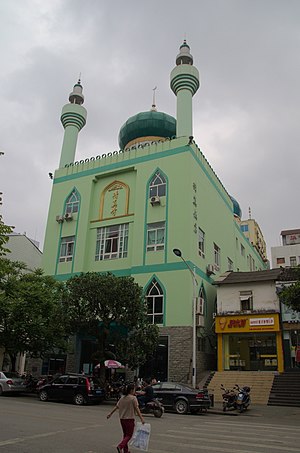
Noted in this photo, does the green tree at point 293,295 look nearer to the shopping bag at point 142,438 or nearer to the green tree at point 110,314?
the green tree at point 110,314

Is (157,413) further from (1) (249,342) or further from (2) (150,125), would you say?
(2) (150,125)

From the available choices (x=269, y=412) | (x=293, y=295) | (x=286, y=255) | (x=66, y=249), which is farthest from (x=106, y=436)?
(x=286, y=255)

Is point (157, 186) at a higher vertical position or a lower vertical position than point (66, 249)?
higher

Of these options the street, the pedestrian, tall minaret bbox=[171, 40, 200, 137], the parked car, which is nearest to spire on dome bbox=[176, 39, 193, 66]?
tall minaret bbox=[171, 40, 200, 137]

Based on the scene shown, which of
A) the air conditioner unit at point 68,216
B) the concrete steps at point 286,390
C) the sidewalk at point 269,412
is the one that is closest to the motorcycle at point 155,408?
the sidewalk at point 269,412

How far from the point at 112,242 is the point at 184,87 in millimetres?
12975

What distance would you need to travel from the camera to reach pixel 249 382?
22906 millimetres

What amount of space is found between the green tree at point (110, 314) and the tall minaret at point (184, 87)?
13.8 m

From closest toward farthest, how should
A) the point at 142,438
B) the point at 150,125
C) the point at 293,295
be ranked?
the point at 142,438, the point at 293,295, the point at 150,125

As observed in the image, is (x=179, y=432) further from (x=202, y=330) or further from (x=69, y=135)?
(x=69, y=135)

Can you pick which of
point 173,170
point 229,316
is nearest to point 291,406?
point 229,316

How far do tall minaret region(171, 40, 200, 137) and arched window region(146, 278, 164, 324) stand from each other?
11.2m

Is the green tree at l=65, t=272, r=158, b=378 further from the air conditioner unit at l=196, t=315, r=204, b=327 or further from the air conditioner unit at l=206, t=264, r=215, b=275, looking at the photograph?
the air conditioner unit at l=206, t=264, r=215, b=275

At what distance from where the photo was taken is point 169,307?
987 inches
